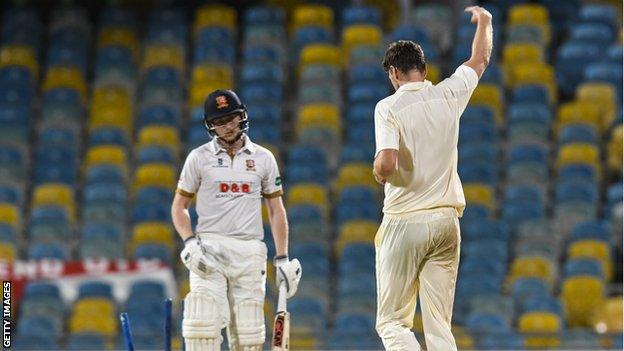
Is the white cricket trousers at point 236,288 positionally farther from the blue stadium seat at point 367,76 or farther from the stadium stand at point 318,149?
the blue stadium seat at point 367,76

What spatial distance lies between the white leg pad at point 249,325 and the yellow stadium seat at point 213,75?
8.68 m

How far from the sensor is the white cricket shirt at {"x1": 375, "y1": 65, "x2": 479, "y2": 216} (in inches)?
291

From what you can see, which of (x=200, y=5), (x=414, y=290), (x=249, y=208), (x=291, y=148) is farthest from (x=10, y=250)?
(x=414, y=290)

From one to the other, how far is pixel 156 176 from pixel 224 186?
24.0 ft

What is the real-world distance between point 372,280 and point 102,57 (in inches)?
187

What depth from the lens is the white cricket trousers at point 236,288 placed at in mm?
8109

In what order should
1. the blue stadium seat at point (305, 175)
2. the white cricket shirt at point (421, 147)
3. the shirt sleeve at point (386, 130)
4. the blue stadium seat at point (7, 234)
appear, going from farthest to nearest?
the blue stadium seat at point (305, 175) < the blue stadium seat at point (7, 234) < the white cricket shirt at point (421, 147) < the shirt sleeve at point (386, 130)

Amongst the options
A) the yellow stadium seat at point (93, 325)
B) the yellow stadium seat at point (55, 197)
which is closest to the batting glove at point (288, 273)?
the yellow stadium seat at point (93, 325)

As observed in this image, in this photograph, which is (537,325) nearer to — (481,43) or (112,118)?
(112,118)

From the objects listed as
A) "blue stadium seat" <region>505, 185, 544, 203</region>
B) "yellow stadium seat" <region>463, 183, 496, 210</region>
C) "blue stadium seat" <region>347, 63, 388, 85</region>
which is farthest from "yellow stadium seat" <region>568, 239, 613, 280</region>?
"blue stadium seat" <region>347, 63, 388, 85</region>

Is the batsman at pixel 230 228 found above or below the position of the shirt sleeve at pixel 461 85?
below

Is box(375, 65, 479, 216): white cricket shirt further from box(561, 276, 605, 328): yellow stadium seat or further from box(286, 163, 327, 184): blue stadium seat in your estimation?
box(286, 163, 327, 184): blue stadium seat

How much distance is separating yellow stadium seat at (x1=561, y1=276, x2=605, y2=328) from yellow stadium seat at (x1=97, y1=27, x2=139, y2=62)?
572 centimetres

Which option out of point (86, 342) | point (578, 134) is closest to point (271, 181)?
point (86, 342)
